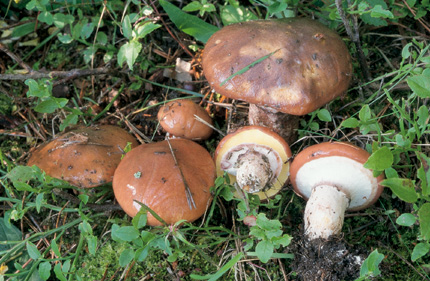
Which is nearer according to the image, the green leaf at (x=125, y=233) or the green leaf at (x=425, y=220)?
the green leaf at (x=425, y=220)

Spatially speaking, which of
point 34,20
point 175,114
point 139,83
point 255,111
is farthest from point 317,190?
point 34,20

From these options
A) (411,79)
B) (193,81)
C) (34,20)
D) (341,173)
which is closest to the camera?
(411,79)

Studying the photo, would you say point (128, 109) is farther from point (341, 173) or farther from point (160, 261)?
point (341, 173)

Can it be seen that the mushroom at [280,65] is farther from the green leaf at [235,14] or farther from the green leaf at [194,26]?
the green leaf at [194,26]

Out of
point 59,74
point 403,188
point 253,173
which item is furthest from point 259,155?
point 59,74

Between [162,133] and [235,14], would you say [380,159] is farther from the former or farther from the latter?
[162,133]

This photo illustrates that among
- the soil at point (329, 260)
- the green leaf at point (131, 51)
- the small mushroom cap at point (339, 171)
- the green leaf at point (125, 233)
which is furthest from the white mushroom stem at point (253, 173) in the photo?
the green leaf at point (131, 51)
